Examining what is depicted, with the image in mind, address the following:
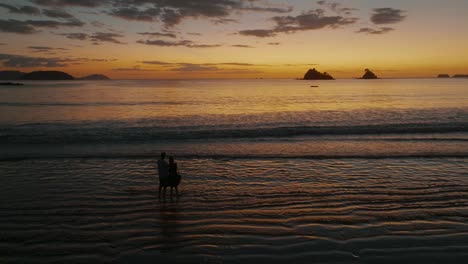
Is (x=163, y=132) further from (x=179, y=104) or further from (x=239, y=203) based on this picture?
(x=179, y=104)

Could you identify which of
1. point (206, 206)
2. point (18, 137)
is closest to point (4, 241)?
point (206, 206)

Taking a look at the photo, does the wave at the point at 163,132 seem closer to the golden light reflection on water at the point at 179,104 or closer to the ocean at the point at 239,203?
the ocean at the point at 239,203

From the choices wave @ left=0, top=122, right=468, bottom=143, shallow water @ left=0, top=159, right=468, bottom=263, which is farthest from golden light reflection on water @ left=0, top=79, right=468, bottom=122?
shallow water @ left=0, top=159, right=468, bottom=263

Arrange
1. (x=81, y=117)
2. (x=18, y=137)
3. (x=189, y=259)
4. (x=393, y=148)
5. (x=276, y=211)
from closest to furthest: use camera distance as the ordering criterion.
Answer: (x=189, y=259), (x=276, y=211), (x=393, y=148), (x=18, y=137), (x=81, y=117)

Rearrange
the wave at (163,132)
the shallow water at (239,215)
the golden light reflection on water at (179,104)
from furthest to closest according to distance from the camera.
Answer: the golden light reflection on water at (179,104)
the wave at (163,132)
the shallow water at (239,215)

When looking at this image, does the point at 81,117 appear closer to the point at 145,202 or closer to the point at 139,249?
the point at 145,202

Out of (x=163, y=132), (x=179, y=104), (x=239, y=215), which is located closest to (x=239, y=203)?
(x=239, y=215)

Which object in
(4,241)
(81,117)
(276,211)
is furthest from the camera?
(81,117)

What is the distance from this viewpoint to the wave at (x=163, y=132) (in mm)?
21969

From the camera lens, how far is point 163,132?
25.0 metres

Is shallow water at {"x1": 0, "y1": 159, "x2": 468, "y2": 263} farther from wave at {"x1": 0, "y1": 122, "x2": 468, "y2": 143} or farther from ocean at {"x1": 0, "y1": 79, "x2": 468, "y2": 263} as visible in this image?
wave at {"x1": 0, "y1": 122, "x2": 468, "y2": 143}

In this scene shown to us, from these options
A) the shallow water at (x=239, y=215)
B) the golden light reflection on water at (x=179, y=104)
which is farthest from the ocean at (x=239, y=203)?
the golden light reflection on water at (x=179, y=104)

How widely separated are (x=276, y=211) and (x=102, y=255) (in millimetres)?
4463

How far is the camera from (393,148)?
1858 cm
